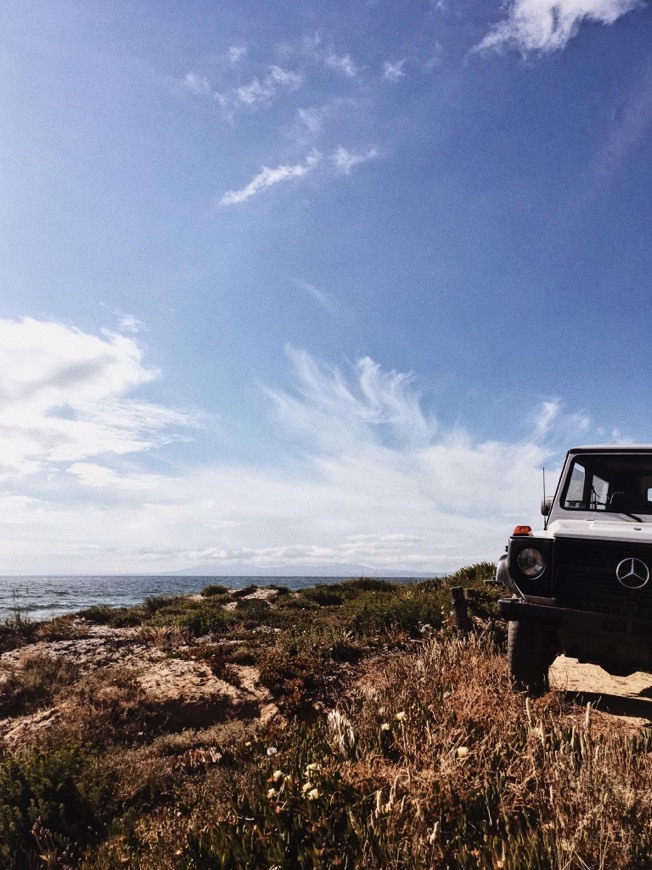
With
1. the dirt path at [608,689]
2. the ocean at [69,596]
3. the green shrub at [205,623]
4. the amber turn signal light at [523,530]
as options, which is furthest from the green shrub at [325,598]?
the amber turn signal light at [523,530]

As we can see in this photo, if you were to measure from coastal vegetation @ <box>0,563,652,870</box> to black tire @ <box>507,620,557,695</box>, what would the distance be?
265mm

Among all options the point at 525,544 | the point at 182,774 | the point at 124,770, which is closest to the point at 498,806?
the point at 525,544

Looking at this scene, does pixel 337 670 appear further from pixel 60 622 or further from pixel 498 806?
pixel 60 622

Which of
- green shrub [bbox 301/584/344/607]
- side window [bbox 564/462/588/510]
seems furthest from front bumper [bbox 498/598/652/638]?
green shrub [bbox 301/584/344/607]

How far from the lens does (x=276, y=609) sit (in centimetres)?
1858

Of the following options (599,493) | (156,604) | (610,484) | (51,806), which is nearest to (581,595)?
(599,493)

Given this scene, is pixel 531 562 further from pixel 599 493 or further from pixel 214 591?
pixel 214 591

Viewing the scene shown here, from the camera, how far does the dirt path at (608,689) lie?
6.24 metres

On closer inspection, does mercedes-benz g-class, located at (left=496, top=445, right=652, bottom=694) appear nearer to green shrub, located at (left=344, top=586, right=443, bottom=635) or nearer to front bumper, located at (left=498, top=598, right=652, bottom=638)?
front bumper, located at (left=498, top=598, right=652, bottom=638)

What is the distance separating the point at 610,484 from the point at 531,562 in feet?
6.93

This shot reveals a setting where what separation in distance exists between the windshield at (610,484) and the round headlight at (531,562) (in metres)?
1.60

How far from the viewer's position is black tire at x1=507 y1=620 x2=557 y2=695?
18.9ft

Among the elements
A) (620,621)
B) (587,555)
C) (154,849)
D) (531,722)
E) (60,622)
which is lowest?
(60,622)

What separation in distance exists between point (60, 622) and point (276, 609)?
716cm
